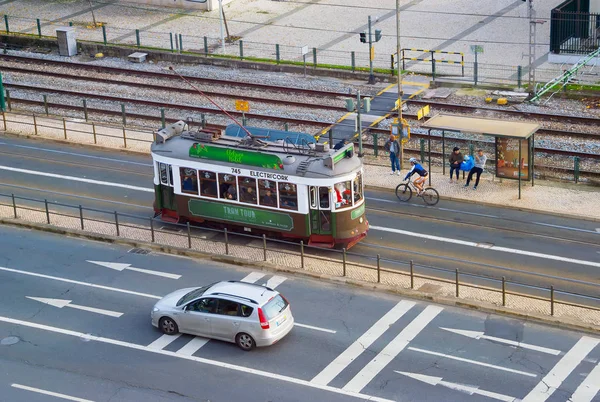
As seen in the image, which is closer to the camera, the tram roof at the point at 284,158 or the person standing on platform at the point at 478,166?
the tram roof at the point at 284,158

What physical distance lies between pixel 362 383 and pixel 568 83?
27619mm

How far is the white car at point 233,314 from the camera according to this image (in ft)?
90.5

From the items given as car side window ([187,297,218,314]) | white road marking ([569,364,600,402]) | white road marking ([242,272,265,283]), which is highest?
car side window ([187,297,218,314])

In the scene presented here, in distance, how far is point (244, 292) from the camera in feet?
91.6

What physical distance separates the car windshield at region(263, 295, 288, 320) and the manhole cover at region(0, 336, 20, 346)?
Answer: 6.79 meters

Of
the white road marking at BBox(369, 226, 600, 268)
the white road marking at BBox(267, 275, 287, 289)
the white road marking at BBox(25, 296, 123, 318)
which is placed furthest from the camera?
the white road marking at BBox(369, 226, 600, 268)

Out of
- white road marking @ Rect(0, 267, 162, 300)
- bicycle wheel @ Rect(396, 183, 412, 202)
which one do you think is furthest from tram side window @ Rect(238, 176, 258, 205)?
bicycle wheel @ Rect(396, 183, 412, 202)

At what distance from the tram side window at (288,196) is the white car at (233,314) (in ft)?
19.9

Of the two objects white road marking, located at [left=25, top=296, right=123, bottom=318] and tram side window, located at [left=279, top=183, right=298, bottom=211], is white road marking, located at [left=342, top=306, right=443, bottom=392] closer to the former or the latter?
tram side window, located at [left=279, top=183, right=298, bottom=211]

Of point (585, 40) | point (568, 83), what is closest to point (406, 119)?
point (568, 83)

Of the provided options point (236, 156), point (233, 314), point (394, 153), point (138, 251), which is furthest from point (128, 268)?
point (394, 153)

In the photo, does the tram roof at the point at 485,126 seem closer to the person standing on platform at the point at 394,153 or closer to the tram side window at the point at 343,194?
the person standing on platform at the point at 394,153

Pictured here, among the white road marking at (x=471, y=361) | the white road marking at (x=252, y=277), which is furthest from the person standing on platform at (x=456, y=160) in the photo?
the white road marking at (x=471, y=361)

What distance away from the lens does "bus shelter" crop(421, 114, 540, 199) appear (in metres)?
38.7
